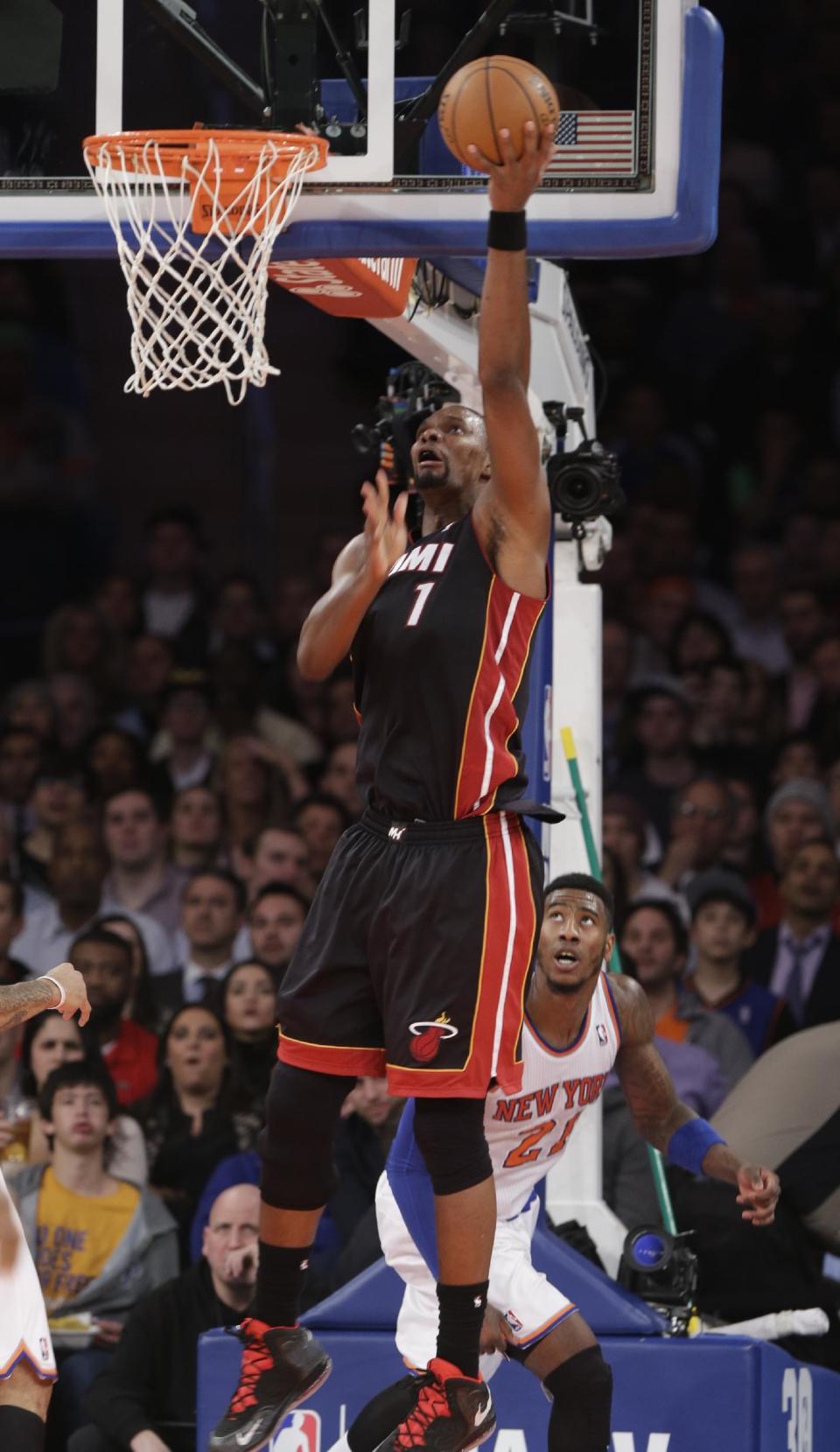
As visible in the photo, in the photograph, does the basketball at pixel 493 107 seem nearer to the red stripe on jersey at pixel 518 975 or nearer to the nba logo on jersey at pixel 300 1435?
the red stripe on jersey at pixel 518 975

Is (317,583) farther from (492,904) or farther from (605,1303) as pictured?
(492,904)

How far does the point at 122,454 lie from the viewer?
1542 cm

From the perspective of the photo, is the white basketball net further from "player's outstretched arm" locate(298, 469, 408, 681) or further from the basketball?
the basketball

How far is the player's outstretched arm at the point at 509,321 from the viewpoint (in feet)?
15.5

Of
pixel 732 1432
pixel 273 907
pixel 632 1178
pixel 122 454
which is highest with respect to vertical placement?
pixel 122 454

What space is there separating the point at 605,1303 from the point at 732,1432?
1.78ft

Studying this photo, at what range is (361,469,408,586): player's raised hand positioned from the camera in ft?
17.2

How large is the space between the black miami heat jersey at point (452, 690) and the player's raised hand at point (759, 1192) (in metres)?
1.54

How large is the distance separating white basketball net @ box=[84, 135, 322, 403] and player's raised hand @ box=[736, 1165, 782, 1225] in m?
2.65

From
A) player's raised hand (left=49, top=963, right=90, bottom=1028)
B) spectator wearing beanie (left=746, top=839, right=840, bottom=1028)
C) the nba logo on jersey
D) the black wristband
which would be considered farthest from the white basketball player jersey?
spectator wearing beanie (left=746, top=839, right=840, bottom=1028)

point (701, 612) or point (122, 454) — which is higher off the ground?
point (122, 454)

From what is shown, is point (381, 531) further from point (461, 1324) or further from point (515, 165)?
point (461, 1324)

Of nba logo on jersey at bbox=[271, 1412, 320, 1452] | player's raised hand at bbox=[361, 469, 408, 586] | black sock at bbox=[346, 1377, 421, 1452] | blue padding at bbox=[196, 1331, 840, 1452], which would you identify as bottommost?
nba logo on jersey at bbox=[271, 1412, 320, 1452]

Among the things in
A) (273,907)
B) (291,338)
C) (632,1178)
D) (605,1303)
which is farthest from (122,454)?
(605,1303)
